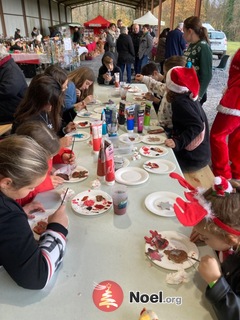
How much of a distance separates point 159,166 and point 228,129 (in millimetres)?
472

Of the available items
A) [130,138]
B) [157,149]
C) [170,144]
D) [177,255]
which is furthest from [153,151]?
[177,255]

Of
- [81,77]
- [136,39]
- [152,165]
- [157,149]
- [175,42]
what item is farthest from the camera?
[136,39]

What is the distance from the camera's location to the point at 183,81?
1.89 meters

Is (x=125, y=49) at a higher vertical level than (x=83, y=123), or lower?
higher

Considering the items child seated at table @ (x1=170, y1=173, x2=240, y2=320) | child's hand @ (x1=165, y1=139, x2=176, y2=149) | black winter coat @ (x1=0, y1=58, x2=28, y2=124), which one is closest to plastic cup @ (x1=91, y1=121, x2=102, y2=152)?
child's hand @ (x1=165, y1=139, x2=176, y2=149)

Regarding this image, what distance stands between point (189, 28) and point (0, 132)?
2.53m

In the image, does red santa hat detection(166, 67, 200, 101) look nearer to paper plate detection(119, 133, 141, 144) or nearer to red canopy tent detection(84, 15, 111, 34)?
paper plate detection(119, 133, 141, 144)

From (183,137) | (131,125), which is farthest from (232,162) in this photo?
(131,125)

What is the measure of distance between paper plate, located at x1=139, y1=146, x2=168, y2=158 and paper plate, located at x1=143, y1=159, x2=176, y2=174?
9 cm

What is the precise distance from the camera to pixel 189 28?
10.1 ft

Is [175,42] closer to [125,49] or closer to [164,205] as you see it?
[125,49]

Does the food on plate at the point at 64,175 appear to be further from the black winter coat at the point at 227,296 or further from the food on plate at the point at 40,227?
the black winter coat at the point at 227,296

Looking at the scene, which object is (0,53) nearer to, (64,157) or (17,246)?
(64,157)

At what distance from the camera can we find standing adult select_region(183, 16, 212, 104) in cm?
303
